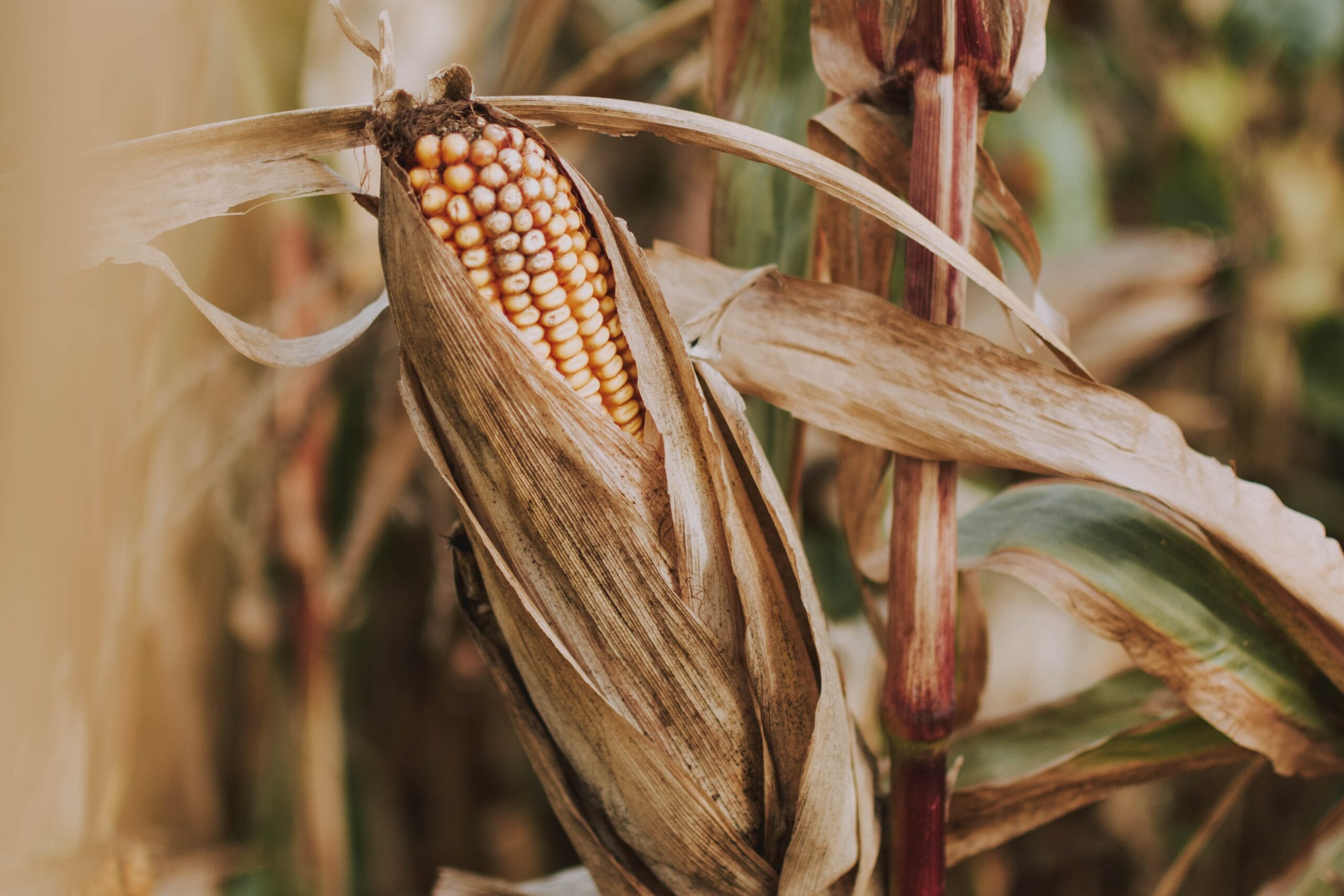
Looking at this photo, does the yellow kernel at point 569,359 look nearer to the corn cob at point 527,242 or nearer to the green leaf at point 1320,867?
the corn cob at point 527,242

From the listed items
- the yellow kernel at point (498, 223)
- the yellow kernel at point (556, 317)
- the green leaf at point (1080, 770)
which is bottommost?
the green leaf at point (1080, 770)

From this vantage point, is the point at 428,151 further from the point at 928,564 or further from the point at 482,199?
the point at 928,564

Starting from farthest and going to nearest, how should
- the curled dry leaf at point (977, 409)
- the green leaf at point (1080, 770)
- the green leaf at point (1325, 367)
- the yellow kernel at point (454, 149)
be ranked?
the green leaf at point (1325, 367) → the green leaf at point (1080, 770) → the curled dry leaf at point (977, 409) → the yellow kernel at point (454, 149)

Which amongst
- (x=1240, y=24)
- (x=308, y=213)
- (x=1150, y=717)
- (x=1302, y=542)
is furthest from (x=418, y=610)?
(x=1240, y=24)

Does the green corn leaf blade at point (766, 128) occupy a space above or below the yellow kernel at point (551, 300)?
above

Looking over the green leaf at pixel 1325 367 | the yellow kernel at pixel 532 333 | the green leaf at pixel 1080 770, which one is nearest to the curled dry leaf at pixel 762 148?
the yellow kernel at pixel 532 333

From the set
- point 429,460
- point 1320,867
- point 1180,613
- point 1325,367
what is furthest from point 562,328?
point 1325,367

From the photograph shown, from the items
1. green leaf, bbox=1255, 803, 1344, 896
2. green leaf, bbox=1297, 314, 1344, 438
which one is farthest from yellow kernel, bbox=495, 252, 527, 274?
green leaf, bbox=1297, 314, 1344, 438

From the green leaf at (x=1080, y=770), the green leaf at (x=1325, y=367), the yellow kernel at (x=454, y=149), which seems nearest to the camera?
the yellow kernel at (x=454, y=149)
